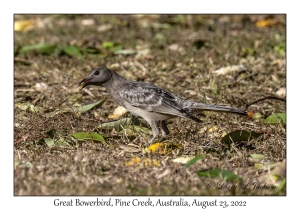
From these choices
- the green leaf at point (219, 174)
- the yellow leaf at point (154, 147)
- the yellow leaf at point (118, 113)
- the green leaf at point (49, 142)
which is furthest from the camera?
the yellow leaf at point (118, 113)

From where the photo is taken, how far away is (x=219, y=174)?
596 centimetres

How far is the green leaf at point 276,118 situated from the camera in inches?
321

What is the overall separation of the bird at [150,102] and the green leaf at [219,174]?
1.58 m

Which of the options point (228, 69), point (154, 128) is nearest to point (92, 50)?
point (228, 69)

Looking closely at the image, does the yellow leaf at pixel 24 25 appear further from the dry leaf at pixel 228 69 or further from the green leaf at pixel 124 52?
the dry leaf at pixel 228 69

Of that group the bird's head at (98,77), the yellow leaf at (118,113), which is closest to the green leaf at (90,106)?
the yellow leaf at (118,113)

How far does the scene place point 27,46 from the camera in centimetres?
1196

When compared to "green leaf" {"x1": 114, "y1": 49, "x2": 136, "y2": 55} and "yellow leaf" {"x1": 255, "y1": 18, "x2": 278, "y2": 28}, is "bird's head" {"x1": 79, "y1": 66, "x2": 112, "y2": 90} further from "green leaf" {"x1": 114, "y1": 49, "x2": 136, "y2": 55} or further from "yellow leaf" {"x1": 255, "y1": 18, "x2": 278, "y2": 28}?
"yellow leaf" {"x1": 255, "y1": 18, "x2": 278, "y2": 28}

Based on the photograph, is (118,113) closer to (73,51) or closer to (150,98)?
(150,98)

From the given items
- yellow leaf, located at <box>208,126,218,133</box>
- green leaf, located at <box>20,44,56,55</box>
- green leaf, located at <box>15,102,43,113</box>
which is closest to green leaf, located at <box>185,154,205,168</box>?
yellow leaf, located at <box>208,126,218,133</box>

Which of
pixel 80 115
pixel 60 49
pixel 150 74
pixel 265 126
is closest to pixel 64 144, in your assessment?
pixel 80 115

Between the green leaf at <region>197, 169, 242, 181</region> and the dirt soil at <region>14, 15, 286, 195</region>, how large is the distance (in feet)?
0.08

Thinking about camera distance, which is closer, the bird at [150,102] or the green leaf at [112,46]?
the bird at [150,102]

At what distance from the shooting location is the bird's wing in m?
7.77
